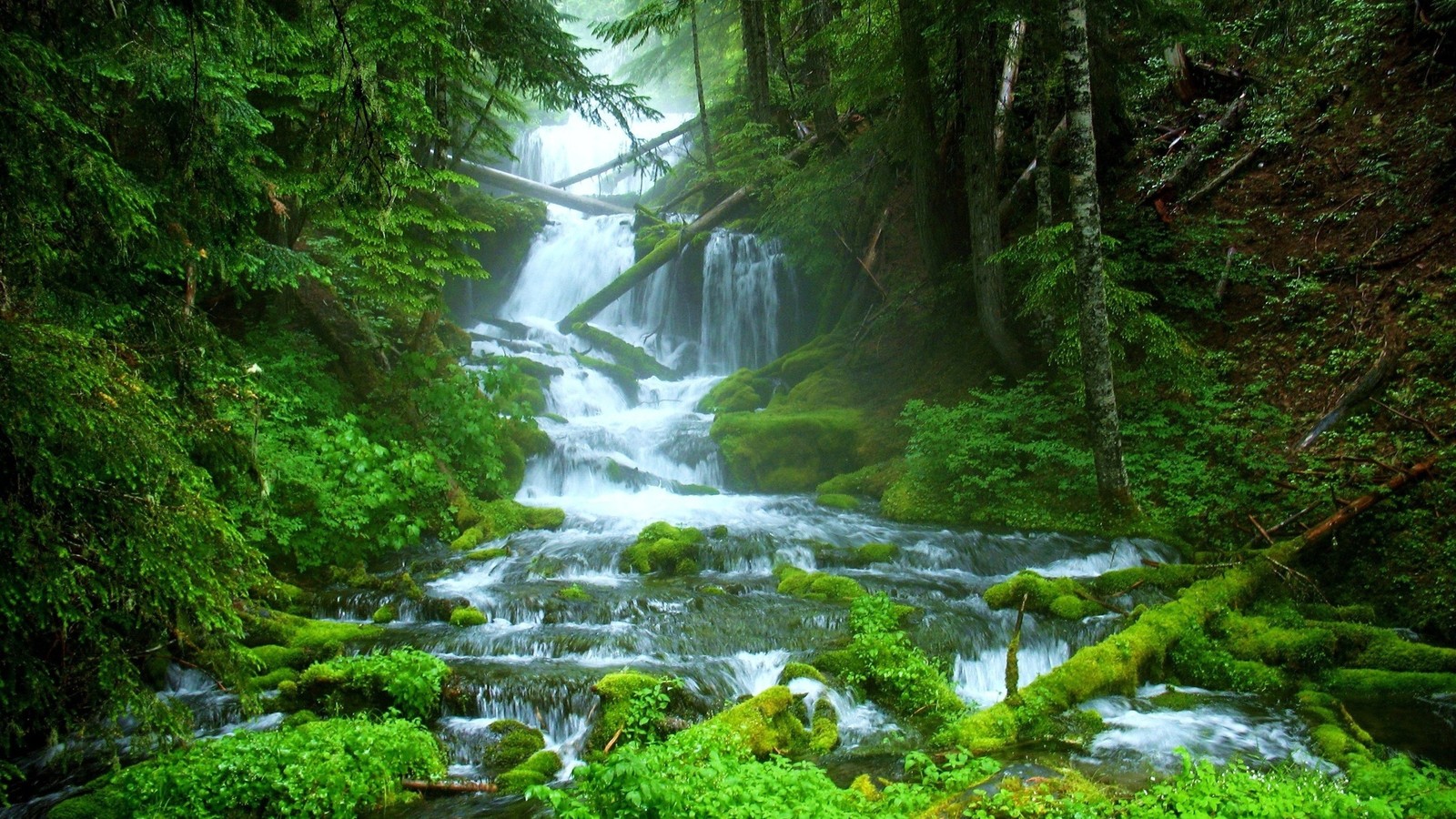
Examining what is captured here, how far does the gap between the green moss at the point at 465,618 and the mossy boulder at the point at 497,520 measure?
2565 millimetres

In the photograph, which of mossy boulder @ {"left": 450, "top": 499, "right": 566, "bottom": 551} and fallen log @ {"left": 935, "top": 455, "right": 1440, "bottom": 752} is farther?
mossy boulder @ {"left": 450, "top": 499, "right": 566, "bottom": 551}

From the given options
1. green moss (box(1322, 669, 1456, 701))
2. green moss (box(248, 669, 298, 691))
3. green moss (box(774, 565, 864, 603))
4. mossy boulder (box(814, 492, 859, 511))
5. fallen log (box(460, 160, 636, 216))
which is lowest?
green moss (box(1322, 669, 1456, 701))

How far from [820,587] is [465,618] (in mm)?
3656

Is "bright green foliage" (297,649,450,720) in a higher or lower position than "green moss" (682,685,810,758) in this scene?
higher

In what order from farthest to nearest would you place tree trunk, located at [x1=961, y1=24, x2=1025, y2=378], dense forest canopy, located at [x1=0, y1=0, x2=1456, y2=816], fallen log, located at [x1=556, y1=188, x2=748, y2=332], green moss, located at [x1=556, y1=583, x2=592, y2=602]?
fallen log, located at [x1=556, y1=188, x2=748, y2=332] → tree trunk, located at [x1=961, y1=24, x2=1025, y2=378] → green moss, located at [x1=556, y1=583, x2=592, y2=602] → dense forest canopy, located at [x1=0, y1=0, x2=1456, y2=816]

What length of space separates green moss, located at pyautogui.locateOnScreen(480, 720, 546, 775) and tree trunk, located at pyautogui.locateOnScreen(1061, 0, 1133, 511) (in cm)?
725

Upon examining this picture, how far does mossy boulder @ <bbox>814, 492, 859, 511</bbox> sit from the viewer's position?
1231 cm

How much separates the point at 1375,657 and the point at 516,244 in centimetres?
2273

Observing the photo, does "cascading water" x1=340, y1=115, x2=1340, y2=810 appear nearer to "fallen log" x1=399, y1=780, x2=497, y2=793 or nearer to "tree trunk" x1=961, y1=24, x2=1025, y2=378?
"fallen log" x1=399, y1=780, x2=497, y2=793

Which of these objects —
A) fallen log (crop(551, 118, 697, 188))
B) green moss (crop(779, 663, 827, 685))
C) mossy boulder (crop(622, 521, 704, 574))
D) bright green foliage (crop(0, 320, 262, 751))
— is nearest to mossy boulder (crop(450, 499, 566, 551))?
mossy boulder (crop(622, 521, 704, 574))

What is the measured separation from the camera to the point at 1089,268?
871 cm

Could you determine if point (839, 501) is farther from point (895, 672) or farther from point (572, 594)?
point (895, 672)

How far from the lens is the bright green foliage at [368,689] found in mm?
5480

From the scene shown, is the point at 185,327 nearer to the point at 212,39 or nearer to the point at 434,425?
the point at 212,39
